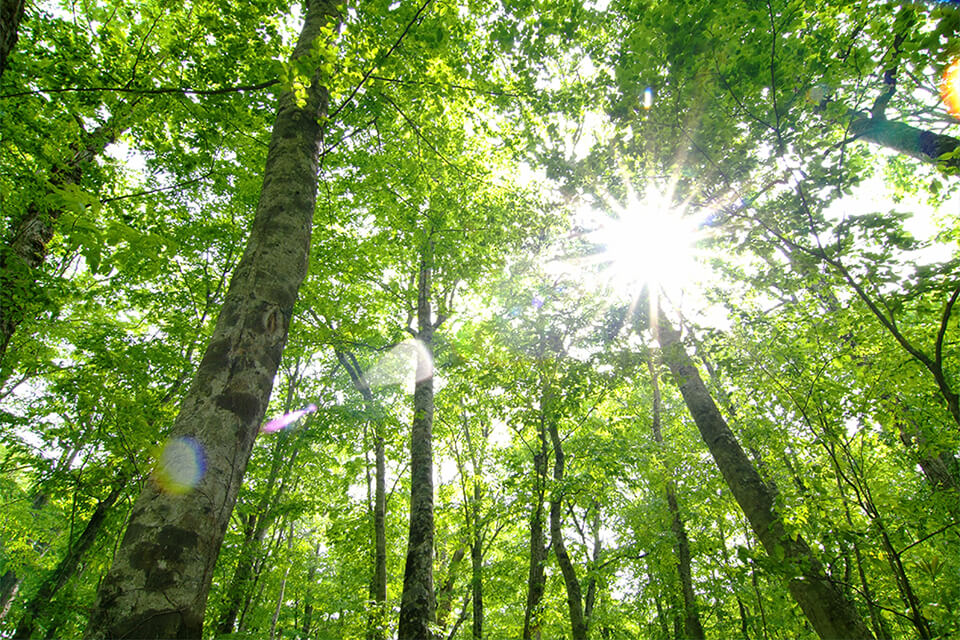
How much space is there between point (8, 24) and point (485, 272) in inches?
327

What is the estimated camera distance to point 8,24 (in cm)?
162

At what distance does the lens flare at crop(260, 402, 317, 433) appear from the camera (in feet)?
39.3

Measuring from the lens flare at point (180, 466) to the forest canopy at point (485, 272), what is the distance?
0.01 meters

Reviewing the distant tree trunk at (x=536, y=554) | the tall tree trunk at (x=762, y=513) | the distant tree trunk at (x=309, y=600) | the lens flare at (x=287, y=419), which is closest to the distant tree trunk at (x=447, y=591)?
the distant tree trunk at (x=536, y=554)

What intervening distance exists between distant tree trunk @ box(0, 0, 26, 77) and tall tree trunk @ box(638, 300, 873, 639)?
18.8 feet

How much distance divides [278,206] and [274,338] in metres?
0.90

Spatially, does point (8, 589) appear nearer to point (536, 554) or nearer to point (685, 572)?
point (536, 554)

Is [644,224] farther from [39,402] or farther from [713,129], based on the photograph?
[39,402]

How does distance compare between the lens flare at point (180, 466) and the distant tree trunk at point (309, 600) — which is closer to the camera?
the lens flare at point (180, 466)

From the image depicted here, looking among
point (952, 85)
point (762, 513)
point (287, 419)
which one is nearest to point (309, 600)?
point (287, 419)

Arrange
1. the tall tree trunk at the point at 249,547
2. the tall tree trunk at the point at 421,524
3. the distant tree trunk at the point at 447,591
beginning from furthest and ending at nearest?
1. the distant tree trunk at the point at 447,591
2. the tall tree trunk at the point at 249,547
3. the tall tree trunk at the point at 421,524

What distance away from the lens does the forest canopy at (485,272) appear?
2367mm

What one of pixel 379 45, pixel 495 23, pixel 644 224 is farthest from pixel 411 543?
pixel 495 23

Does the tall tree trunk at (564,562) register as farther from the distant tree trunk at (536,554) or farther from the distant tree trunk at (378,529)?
the distant tree trunk at (378,529)
